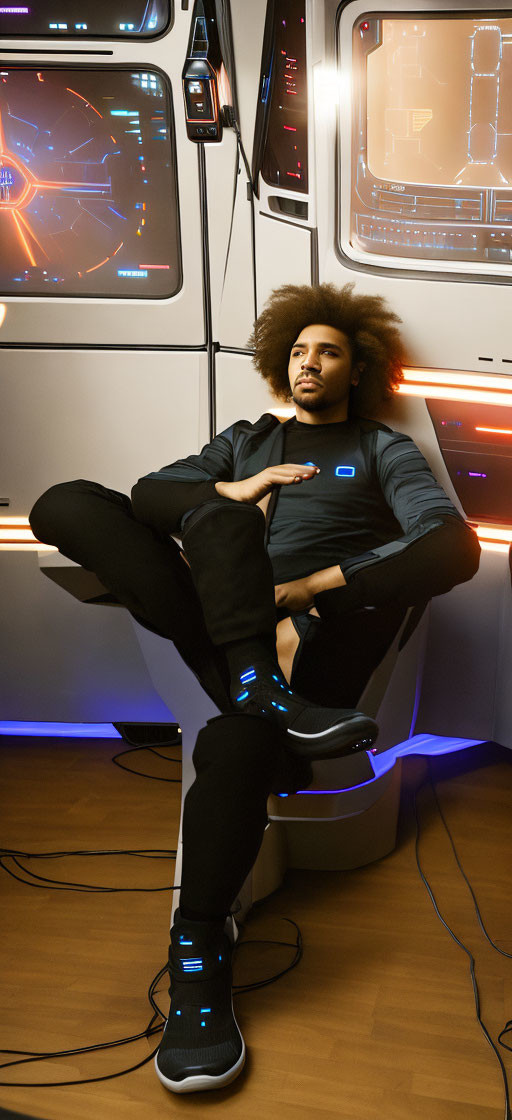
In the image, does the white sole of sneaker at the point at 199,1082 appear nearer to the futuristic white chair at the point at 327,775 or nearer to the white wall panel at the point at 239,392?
the futuristic white chair at the point at 327,775

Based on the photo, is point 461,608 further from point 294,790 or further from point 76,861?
point 76,861

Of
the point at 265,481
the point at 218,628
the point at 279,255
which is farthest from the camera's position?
the point at 279,255

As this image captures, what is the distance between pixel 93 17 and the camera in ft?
7.18

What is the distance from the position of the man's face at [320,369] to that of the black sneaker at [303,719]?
77 cm

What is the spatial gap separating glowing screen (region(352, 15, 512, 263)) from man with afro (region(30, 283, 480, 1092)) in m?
0.22

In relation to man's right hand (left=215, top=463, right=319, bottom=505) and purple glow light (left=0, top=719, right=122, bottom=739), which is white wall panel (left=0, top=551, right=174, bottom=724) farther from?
man's right hand (left=215, top=463, right=319, bottom=505)

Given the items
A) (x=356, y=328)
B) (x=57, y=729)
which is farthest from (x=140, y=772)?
(x=356, y=328)

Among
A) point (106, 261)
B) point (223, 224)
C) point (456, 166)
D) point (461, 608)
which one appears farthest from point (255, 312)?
point (461, 608)

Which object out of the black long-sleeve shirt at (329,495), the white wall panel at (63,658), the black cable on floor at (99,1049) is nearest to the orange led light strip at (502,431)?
the black long-sleeve shirt at (329,495)

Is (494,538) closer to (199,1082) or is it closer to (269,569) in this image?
(269,569)

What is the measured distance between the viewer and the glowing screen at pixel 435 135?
1.99 m

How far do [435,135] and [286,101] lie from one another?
0.39 metres

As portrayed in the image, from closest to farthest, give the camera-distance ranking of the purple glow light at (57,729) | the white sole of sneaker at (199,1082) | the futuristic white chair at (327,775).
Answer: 1. the white sole of sneaker at (199,1082)
2. the futuristic white chair at (327,775)
3. the purple glow light at (57,729)

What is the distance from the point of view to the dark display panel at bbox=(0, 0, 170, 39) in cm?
218
